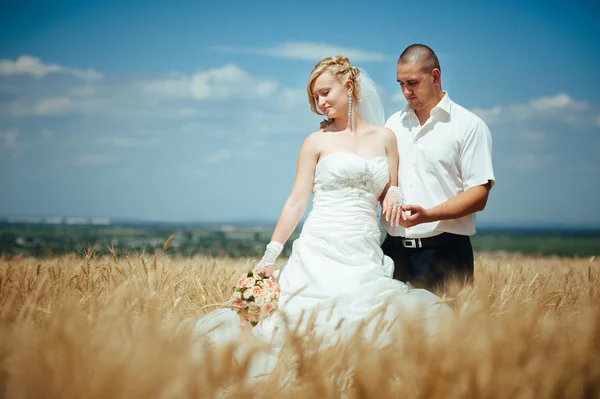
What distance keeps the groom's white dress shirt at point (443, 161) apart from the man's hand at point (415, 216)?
1.40 feet

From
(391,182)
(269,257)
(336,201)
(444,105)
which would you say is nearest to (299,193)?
(336,201)

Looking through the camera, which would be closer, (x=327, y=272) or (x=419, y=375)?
(x=419, y=375)

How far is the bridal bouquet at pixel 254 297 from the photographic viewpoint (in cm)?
402

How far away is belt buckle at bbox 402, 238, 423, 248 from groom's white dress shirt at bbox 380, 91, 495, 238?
0.05 m

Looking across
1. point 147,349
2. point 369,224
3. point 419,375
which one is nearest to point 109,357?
point 147,349

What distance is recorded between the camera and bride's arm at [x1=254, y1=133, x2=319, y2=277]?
14.2 ft

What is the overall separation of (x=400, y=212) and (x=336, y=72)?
128cm

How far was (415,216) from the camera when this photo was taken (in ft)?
14.0

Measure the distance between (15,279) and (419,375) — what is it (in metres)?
3.80

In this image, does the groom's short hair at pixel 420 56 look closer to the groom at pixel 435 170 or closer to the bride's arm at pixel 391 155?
the groom at pixel 435 170

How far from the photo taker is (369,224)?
14.8 ft

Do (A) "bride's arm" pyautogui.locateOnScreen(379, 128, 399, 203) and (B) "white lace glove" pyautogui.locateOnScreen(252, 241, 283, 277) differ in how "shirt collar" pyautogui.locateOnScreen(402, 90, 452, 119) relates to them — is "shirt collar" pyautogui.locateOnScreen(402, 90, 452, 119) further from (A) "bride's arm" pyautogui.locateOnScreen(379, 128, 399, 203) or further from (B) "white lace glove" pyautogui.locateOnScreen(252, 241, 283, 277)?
(B) "white lace glove" pyautogui.locateOnScreen(252, 241, 283, 277)

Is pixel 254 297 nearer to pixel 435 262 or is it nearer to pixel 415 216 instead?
pixel 415 216

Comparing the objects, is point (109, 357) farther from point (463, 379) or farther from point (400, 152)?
point (400, 152)
